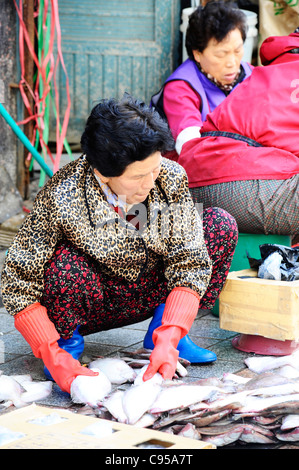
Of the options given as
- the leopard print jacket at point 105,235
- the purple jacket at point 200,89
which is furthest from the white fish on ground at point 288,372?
the purple jacket at point 200,89

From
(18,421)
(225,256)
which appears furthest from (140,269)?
(18,421)

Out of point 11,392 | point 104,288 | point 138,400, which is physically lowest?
point 11,392

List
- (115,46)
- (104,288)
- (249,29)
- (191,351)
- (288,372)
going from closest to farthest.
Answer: (288,372) < (104,288) < (191,351) < (249,29) < (115,46)

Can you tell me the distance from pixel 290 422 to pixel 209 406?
262mm

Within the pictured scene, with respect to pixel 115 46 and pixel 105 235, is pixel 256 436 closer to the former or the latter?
pixel 105 235

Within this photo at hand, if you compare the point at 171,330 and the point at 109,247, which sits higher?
the point at 109,247

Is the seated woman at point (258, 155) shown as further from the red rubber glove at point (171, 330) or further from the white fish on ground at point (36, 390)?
the white fish on ground at point (36, 390)

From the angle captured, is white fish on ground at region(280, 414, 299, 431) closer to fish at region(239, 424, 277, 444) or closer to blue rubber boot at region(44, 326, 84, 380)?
fish at region(239, 424, 277, 444)

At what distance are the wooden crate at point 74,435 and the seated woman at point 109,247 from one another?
394mm

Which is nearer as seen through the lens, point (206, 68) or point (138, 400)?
point (138, 400)

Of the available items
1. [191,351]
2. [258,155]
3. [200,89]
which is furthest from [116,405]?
[200,89]

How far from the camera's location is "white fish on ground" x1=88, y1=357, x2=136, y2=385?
2816 millimetres

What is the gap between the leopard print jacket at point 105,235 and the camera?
267 centimetres

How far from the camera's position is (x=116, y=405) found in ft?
7.98
